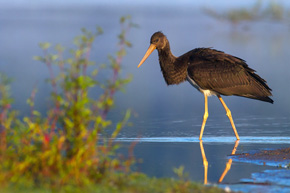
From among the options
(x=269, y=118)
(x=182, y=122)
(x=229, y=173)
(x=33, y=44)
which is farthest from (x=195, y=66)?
(x=33, y=44)

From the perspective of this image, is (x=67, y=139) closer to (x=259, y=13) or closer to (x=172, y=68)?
(x=172, y=68)

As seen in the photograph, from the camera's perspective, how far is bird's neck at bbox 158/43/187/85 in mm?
10023

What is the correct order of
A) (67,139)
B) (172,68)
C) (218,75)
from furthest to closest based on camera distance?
(172,68) → (218,75) → (67,139)

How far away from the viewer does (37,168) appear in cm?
529

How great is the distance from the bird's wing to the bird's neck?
14cm

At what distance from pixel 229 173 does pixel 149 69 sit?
12751 millimetres

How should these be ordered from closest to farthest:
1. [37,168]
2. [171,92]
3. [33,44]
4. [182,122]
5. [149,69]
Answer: [37,168] → [182,122] → [171,92] → [149,69] → [33,44]

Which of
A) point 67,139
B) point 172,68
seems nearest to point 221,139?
point 172,68

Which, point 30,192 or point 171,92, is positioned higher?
point 171,92

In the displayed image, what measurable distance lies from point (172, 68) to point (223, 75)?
2.52 feet

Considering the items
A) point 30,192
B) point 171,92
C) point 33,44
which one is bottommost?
point 30,192

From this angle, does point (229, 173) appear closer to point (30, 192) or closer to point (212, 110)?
point (30, 192)

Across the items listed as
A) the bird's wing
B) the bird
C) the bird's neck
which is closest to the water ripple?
the bird

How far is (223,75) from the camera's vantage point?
9.95 metres
